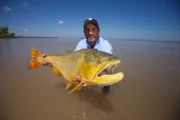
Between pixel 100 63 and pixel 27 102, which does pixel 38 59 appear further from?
pixel 100 63

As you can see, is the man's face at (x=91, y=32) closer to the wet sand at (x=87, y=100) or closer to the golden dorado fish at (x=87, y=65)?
the golden dorado fish at (x=87, y=65)

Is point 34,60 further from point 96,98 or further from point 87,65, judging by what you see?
point 96,98

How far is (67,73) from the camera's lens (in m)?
3.03

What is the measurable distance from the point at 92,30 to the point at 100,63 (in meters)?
1.60

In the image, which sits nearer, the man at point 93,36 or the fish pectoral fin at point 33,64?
the fish pectoral fin at point 33,64

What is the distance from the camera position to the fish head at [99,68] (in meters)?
2.21

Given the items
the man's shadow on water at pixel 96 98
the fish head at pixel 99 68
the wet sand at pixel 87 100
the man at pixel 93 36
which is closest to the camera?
the fish head at pixel 99 68

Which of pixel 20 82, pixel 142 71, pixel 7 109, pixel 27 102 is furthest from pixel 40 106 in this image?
pixel 142 71

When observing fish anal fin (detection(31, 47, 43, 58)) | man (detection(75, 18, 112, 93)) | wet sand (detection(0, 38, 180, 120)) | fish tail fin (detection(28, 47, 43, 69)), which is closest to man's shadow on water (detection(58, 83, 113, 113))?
wet sand (detection(0, 38, 180, 120))

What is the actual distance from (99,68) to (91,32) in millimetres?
1597

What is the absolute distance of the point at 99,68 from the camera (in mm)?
2328

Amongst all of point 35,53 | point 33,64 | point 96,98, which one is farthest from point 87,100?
point 35,53

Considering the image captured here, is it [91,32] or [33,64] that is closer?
[33,64]

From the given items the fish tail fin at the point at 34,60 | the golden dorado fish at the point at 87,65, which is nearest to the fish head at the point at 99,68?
the golden dorado fish at the point at 87,65
